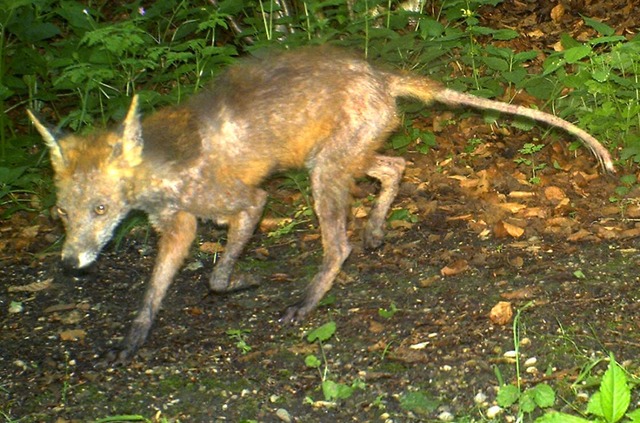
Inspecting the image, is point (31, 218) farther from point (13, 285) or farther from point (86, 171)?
point (86, 171)

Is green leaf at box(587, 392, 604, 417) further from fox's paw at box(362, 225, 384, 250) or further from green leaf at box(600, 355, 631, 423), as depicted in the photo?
fox's paw at box(362, 225, 384, 250)

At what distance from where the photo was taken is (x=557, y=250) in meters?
6.98

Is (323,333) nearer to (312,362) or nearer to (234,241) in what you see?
(312,362)

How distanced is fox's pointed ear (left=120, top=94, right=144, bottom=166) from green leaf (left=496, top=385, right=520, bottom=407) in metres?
2.70

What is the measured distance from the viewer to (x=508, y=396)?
200 inches

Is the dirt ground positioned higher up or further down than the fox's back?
→ further down

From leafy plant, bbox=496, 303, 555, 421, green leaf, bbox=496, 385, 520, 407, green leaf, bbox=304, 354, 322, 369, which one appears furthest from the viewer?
green leaf, bbox=304, 354, 322, 369

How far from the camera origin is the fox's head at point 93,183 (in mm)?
6094

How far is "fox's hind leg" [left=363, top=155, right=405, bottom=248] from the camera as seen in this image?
A: 24.5 feet

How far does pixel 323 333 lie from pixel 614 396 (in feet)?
6.78

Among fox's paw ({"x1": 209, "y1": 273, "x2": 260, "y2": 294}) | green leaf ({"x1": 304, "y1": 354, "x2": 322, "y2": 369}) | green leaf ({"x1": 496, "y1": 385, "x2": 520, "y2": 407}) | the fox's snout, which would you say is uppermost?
green leaf ({"x1": 496, "y1": 385, "x2": 520, "y2": 407})

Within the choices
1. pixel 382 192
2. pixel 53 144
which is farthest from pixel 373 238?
pixel 53 144

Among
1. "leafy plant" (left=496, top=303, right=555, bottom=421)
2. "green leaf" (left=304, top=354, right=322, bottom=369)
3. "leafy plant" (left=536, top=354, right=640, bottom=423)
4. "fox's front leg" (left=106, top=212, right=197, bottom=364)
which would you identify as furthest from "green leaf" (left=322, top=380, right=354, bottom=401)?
"fox's front leg" (left=106, top=212, right=197, bottom=364)

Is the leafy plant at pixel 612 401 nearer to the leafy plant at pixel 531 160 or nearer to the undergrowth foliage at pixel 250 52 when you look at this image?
the undergrowth foliage at pixel 250 52
